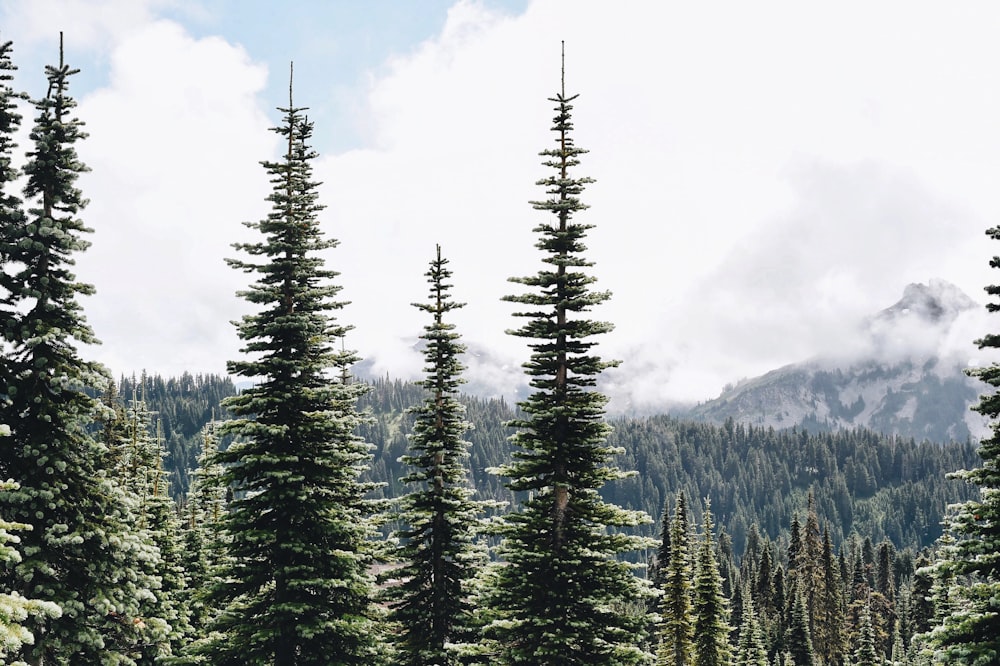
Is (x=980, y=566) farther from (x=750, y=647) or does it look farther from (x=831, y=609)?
(x=831, y=609)

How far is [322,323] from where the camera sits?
73.7 ft

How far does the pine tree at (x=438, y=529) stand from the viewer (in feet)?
82.6

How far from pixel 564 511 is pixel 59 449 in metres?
12.3

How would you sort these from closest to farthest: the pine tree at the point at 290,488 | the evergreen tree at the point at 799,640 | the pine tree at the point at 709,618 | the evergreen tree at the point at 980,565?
the evergreen tree at the point at 980,565
the pine tree at the point at 290,488
the pine tree at the point at 709,618
the evergreen tree at the point at 799,640

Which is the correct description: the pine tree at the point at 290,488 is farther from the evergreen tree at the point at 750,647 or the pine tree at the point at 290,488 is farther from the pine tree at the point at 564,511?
the evergreen tree at the point at 750,647

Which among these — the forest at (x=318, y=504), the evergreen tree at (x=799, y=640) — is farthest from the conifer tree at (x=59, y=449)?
the evergreen tree at (x=799, y=640)

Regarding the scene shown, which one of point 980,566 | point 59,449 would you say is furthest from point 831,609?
point 59,449

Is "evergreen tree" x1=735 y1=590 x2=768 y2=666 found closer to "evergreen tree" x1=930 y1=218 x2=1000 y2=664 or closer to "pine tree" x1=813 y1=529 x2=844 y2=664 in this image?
"pine tree" x1=813 y1=529 x2=844 y2=664

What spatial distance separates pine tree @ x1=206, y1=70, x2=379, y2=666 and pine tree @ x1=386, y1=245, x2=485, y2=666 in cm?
251

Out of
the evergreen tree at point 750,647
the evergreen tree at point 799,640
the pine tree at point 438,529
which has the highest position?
the pine tree at point 438,529

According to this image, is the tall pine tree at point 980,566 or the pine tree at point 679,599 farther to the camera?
the pine tree at point 679,599

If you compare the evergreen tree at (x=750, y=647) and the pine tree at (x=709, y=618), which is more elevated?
the pine tree at (x=709, y=618)

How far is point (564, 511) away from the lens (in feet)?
65.2

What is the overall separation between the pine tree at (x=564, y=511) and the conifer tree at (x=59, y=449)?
9228 millimetres
